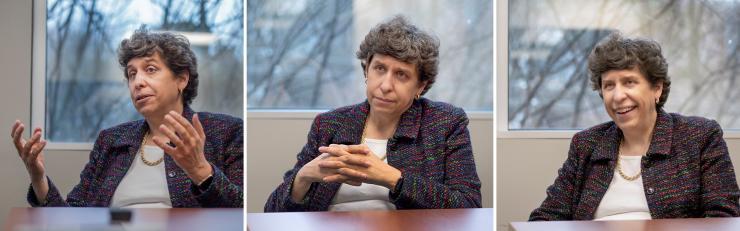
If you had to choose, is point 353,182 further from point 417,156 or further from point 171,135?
point 171,135

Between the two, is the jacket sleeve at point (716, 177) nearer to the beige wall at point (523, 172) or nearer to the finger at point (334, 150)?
the beige wall at point (523, 172)

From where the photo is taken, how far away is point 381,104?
1.43 m

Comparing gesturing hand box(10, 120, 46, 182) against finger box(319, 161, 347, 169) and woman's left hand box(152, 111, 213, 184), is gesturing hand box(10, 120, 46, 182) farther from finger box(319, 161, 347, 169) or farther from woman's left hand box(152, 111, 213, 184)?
finger box(319, 161, 347, 169)

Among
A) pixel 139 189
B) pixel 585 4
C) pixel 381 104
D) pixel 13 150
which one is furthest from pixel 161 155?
pixel 585 4

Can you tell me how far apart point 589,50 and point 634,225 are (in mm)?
316

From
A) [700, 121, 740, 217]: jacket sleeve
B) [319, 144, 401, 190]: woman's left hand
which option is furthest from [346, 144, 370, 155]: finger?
[700, 121, 740, 217]: jacket sleeve

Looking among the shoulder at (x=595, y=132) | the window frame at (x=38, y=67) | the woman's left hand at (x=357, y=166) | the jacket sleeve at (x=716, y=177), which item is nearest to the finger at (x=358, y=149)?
the woman's left hand at (x=357, y=166)

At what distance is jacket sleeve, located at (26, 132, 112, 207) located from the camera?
4.09ft

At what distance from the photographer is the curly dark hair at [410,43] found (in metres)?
1.39

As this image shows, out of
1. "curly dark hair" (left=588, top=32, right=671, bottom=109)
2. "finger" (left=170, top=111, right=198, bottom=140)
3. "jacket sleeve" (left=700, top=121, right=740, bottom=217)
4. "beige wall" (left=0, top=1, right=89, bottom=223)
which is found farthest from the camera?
"jacket sleeve" (left=700, top=121, right=740, bottom=217)

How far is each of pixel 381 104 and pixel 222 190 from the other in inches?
11.8

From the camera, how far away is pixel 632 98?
1453 mm

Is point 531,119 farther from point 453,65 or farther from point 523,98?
point 453,65

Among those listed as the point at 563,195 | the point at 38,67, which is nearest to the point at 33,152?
the point at 38,67
